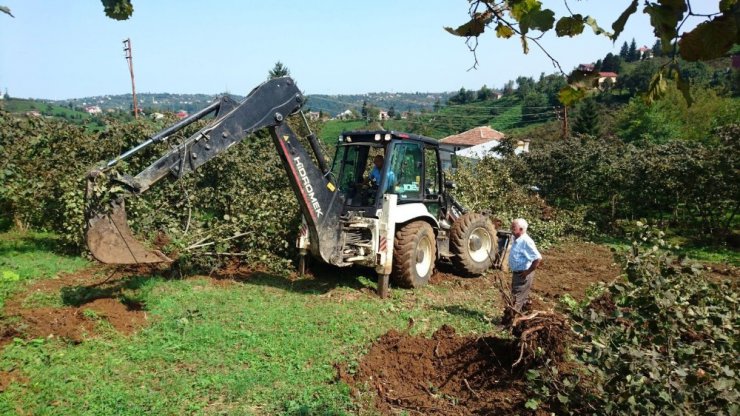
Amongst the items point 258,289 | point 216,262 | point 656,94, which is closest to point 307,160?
point 258,289

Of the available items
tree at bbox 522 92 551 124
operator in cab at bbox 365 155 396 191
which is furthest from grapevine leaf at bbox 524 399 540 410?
tree at bbox 522 92 551 124

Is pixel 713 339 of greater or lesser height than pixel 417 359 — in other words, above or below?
above

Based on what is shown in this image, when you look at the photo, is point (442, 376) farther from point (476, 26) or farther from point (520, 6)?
point (520, 6)

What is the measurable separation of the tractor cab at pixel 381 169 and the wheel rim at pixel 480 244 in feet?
4.32

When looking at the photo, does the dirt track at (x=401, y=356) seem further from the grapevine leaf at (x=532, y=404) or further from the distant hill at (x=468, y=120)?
the distant hill at (x=468, y=120)

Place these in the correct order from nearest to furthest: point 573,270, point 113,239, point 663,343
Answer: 1. point 663,343
2. point 113,239
3. point 573,270

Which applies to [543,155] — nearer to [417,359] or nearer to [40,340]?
[417,359]

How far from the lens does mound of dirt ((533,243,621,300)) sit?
9.40 metres

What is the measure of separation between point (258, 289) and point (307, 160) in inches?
89.8

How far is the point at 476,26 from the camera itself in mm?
2193

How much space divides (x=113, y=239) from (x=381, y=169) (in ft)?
14.0

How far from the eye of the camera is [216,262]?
9016 millimetres

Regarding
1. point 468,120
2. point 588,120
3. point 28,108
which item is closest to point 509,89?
point 468,120

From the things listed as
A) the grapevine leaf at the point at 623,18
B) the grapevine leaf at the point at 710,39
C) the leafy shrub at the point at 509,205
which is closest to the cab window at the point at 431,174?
the leafy shrub at the point at 509,205
